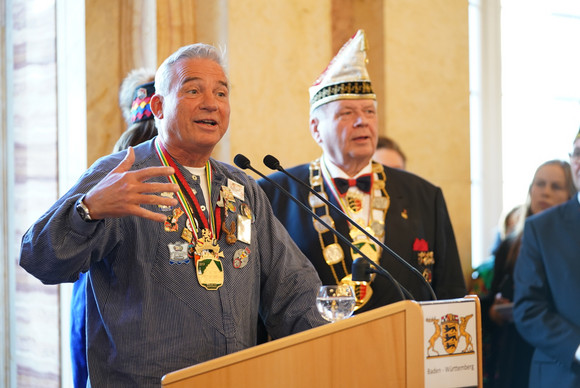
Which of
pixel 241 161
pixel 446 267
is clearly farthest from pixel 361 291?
pixel 241 161

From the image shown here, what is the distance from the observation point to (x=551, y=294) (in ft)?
11.6

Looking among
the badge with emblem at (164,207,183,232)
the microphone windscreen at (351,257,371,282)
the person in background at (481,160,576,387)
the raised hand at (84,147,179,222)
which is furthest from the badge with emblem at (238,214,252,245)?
the person in background at (481,160,576,387)

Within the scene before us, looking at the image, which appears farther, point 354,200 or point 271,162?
point 354,200

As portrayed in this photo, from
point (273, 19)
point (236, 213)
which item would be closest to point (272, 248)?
point (236, 213)

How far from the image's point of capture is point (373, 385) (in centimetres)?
183

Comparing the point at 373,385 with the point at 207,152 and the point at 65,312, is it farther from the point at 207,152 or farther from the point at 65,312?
the point at 65,312

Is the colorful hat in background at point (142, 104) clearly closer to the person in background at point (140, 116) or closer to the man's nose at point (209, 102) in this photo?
the person in background at point (140, 116)

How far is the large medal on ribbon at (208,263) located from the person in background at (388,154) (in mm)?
2171

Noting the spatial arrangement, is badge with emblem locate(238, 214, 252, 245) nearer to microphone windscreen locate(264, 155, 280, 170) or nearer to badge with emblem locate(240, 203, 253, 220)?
badge with emblem locate(240, 203, 253, 220)

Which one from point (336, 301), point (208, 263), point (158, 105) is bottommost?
point (336, 301)

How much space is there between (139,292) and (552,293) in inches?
84.0

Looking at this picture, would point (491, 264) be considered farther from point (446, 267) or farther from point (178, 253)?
point (178, 253)

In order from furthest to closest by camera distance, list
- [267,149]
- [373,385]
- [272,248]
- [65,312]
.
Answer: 1. [267,149]
2. [65,312]
3. [272,248]
4. [373,385]

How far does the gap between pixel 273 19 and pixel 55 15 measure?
119cm
